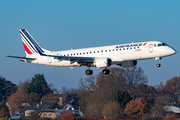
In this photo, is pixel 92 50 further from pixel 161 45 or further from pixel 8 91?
pixel 8 91

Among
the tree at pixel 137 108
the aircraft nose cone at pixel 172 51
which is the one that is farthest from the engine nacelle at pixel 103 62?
the tree at pixel 137 108

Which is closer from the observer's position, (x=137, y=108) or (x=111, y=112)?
(x=111, y=112)

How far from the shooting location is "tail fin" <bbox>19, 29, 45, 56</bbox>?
198ft

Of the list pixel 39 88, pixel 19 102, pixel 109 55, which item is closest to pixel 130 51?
pixel 109 55

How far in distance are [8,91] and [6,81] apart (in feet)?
24.4

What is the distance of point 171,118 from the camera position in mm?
60062

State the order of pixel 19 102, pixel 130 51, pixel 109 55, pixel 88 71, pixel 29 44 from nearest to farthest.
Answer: pixel 130 51 → pixel 109 55 → pixel 88 71 → pixel 29 44 → pixel 19 102

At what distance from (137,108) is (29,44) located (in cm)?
3773

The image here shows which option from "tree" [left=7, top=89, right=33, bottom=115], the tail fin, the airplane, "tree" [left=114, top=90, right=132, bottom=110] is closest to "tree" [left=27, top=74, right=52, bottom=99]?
"tree" [left=7, top=89, right=33, bottom=115]

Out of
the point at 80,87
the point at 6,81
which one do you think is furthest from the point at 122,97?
the point at 6,81

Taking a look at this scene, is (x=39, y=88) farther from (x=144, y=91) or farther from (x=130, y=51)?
(x=130, y=51)

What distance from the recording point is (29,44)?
61281 millimetres

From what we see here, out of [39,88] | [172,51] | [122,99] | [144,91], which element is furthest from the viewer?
[39,88]

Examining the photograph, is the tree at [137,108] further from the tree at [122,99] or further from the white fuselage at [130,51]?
the white fuselage at [130,51]
